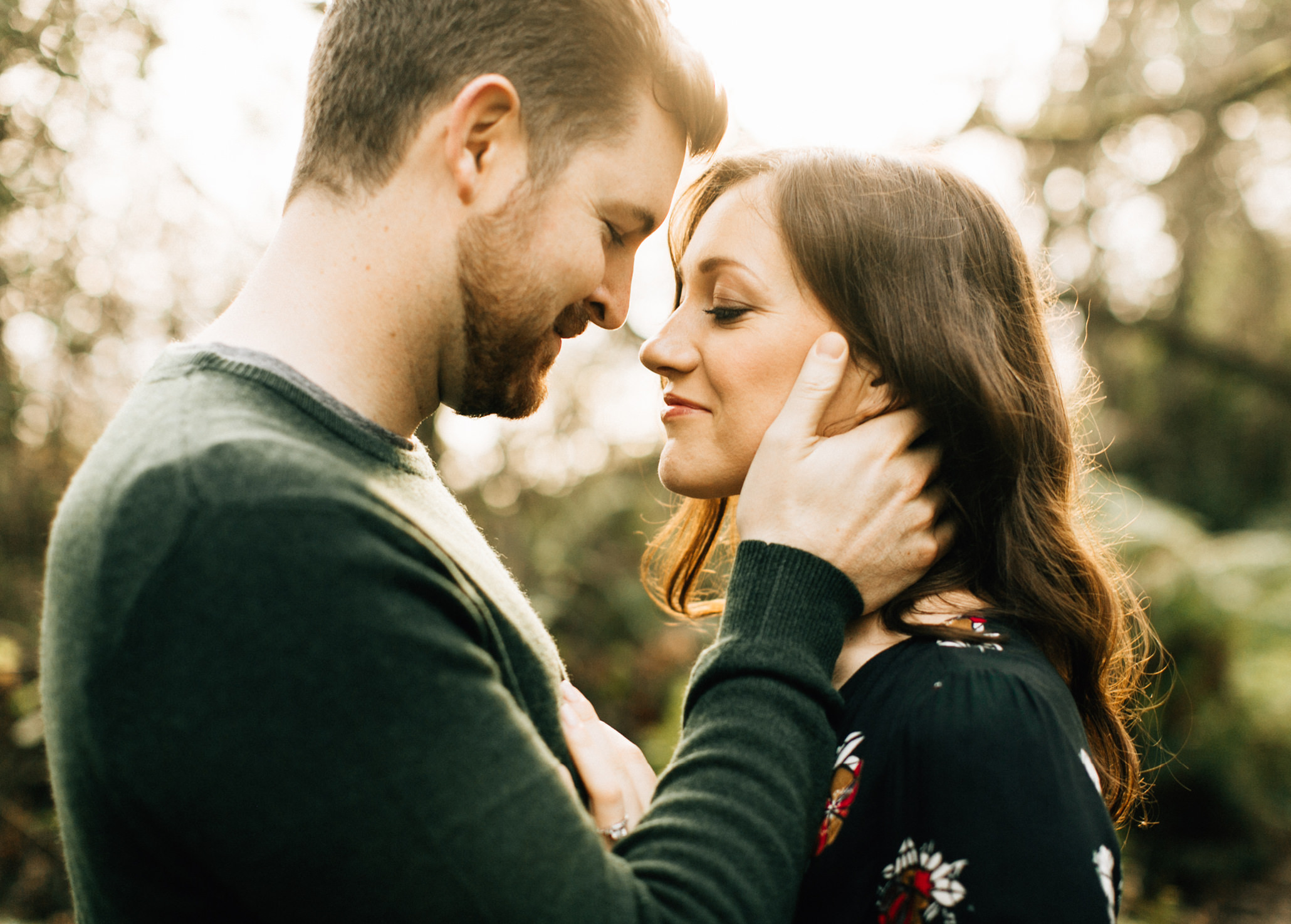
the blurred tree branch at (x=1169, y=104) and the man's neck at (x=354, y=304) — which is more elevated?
the blurred tree branch at (x=1169, y=104)

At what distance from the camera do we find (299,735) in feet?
3.09

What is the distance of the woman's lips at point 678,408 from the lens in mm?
1971

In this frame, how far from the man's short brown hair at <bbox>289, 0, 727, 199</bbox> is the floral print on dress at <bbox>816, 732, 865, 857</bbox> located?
4.11 feet

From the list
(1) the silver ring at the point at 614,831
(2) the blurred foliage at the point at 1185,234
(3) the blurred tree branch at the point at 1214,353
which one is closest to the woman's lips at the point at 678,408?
(1) the silver ring at the point at 614,831

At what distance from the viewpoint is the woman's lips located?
A: 6.47ft

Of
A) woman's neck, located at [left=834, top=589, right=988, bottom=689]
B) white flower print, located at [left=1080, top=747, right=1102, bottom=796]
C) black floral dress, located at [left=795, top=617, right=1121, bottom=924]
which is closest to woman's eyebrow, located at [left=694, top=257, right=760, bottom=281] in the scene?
woman's neck, located at [left=834, top=589, right=988, bottom=689]

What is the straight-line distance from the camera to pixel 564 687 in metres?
1.77

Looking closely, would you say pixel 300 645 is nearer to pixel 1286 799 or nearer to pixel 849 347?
pixel 849 347

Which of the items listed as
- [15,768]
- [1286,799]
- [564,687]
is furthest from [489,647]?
[1286,799]

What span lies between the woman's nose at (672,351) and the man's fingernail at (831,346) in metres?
0.29

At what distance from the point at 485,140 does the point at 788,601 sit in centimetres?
104

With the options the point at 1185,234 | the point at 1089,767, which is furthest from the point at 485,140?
the point at 1185,234

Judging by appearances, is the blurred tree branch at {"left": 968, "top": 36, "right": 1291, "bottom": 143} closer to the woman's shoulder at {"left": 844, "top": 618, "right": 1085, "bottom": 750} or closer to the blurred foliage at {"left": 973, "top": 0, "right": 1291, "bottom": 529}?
the blurred foliage at {"left": 973, "top": 0, "right": 1291, "bottom": 529}

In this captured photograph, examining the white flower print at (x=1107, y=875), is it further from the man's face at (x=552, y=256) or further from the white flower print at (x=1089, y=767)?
the man's face at (x=552, y=256)
